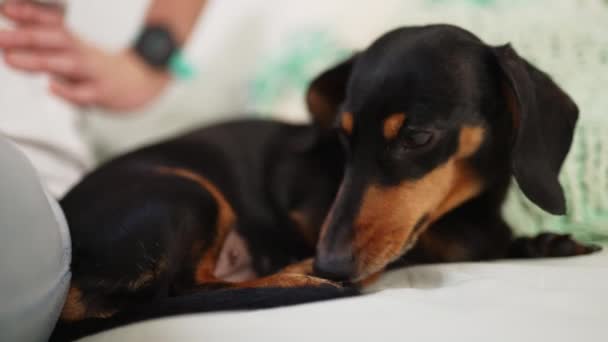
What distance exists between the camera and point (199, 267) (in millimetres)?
1109

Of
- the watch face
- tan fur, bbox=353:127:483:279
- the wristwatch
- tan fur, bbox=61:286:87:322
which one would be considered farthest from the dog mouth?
the watch face

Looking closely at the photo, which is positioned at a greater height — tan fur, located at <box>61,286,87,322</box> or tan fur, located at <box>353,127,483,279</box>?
tan fur, located at <box>353,127,483,279</box>

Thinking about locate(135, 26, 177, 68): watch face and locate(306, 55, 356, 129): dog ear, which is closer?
locate(306, 55, 356, 129): dog ear

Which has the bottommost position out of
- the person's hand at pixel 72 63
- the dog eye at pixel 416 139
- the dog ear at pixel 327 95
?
the person's hand at pixel 72 63

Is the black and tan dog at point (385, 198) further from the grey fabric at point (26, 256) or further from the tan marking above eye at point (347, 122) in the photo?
the grey fabric at point (26, 256)

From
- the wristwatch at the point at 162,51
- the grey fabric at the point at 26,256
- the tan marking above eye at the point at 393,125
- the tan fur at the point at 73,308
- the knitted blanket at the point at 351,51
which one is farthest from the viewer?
the wristwatch at the point at 162,51

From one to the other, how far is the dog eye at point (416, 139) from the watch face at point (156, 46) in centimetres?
107

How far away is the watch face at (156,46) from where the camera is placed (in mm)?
1850

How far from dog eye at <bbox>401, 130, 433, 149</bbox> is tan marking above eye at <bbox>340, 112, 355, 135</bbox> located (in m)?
0.10

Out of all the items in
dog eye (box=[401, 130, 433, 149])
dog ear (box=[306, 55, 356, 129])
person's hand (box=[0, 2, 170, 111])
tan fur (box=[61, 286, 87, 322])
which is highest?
dog eye (box=[401, 130, 433, 149])

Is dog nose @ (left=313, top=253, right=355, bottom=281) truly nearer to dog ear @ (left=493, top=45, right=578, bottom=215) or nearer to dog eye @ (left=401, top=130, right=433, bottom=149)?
dog eye @ (left=401, top=130, right=433, bottom=149)

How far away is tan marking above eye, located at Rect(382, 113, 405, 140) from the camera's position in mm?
1012

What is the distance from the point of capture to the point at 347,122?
1.09m

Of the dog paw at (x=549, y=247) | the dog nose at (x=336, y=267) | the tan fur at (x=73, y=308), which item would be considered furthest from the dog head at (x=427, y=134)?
the tan fur at (x=73, y=308)
